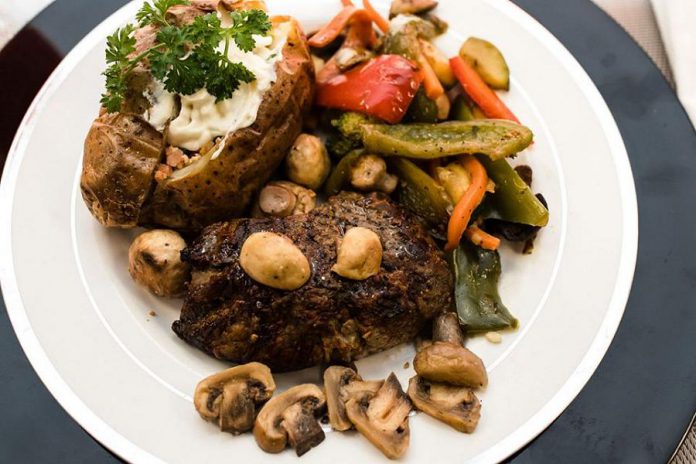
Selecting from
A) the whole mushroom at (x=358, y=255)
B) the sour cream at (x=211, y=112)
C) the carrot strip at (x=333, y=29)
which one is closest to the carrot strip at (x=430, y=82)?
the carrot strip at (x=333, y=29)

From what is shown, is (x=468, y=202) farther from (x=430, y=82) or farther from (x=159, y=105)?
(x=159, y=105)

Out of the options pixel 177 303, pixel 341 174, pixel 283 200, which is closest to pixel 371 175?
pixel 341 174

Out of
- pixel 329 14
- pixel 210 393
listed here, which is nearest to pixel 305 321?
pixel 210 393

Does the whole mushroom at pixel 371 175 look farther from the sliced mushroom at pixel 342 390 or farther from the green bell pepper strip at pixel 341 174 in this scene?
the sliced mushroom at pixel 342 390

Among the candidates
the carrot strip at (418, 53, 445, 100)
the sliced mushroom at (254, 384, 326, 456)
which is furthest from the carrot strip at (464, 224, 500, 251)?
the sliced mushroom at (254, 384, 326, 456)

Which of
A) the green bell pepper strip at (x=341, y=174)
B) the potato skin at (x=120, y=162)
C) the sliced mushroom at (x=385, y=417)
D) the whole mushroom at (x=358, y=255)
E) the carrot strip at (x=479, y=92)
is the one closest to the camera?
the sliced mushroom at (x=385, y=417)

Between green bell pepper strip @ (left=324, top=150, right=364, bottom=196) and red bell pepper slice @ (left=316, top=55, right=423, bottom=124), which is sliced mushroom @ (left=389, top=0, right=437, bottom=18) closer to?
red bell pepper slice @ (left=316, top=55, right=423, bottom=124)
